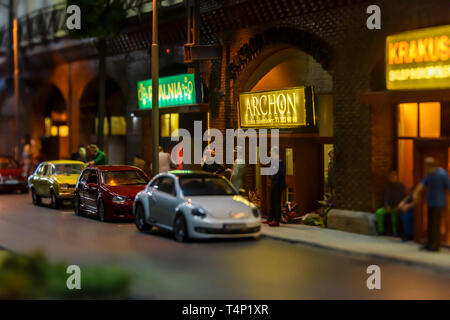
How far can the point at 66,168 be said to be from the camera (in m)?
26.3

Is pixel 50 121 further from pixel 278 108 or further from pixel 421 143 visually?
pixel 421 143

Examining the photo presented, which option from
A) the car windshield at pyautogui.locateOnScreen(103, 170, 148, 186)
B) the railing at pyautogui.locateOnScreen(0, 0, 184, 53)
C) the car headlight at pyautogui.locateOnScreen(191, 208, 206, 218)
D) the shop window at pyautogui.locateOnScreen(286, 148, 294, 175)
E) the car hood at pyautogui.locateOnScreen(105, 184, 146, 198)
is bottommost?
the car headlight at pyautogui.locateOnScreen(191, 208, 206, 218)

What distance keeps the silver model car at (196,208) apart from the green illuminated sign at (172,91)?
880cm

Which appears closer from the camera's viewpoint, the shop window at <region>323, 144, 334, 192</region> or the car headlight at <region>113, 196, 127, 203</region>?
the car headlight at <region>113, 196, 127, 203</region>

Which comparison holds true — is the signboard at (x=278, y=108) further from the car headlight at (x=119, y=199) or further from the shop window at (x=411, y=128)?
the car headlight at (x=119, y=199)

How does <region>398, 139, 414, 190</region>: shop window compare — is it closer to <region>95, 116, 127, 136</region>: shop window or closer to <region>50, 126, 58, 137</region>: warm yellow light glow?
<region>95, 116, 127, 136</region>: shop window

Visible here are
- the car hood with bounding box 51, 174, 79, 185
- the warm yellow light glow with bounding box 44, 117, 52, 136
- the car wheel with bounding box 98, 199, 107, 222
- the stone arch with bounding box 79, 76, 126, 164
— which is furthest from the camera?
the warm yellow light glow with bounding box 44, 117, 52, 136

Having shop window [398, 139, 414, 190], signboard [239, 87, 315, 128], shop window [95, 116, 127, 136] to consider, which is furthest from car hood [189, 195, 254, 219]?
shop window [95, 116, 127, 136]

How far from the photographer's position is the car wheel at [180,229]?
51.8ft

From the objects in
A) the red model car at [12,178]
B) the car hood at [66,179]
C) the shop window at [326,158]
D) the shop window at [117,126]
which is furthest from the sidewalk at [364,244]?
the shop window at [117,126]

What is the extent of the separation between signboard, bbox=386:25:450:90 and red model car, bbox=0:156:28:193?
2011 cm


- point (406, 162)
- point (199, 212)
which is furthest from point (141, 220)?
point (406, 162)

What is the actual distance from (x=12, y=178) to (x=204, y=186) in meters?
17.6

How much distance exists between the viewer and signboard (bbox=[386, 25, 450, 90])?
15188 millimetres
